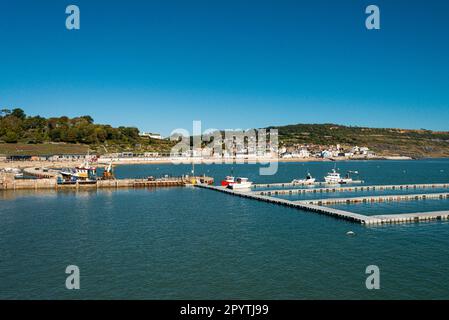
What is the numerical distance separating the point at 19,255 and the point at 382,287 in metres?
18.8

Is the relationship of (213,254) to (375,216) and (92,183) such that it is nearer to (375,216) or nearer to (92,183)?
(375,216)

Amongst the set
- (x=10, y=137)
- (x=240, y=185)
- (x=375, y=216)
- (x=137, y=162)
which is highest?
(x=10, y=137)

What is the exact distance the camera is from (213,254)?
23078 mm

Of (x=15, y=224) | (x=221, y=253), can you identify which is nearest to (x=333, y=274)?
(x=221, y=253)

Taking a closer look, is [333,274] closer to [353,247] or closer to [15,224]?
[353,247]

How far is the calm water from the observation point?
712 inches

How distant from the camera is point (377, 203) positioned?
42438mm

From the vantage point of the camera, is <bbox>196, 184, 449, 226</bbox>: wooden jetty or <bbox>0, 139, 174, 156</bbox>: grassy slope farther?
<bbox>0, 139, 174, 156</bbox>: grassy slope
